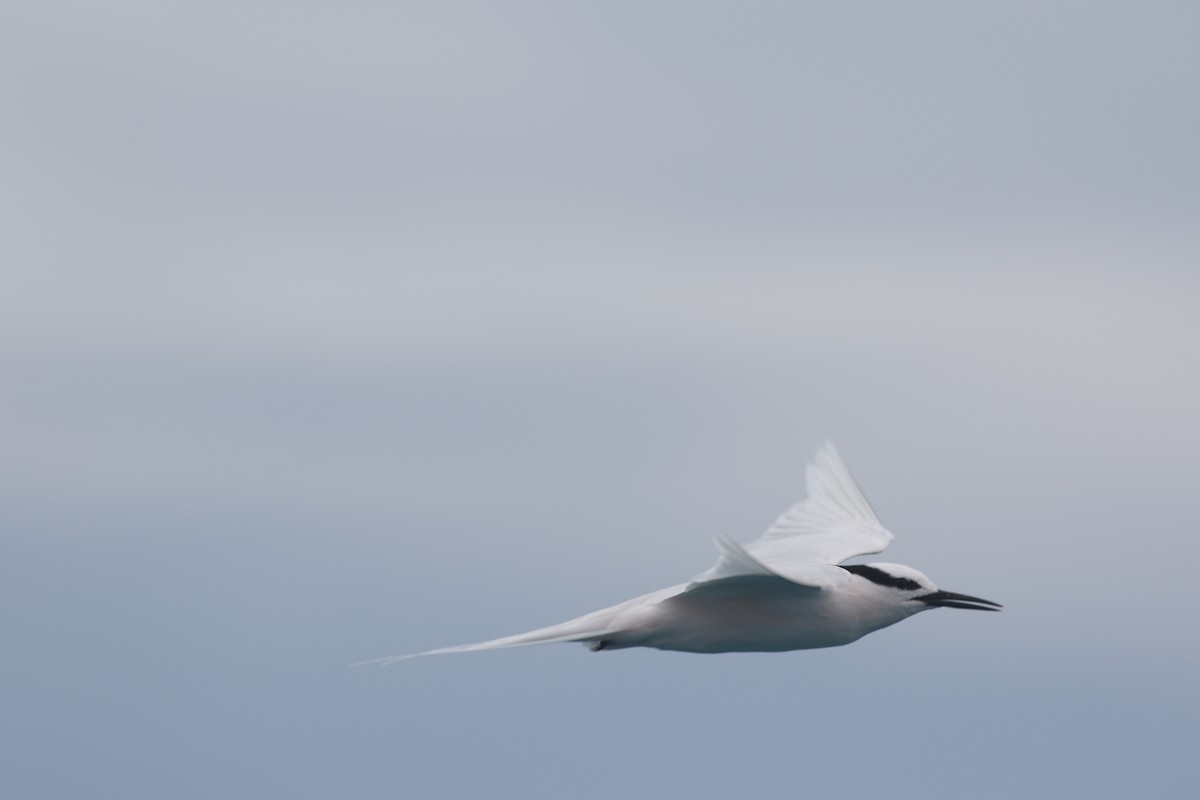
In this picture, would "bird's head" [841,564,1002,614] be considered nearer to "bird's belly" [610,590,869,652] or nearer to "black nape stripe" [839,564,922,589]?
"black nape stripe" [839,564,922,589]

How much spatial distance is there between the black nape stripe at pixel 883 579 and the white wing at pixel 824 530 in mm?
324

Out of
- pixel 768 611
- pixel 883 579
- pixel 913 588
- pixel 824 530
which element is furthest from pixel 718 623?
pixel 824 530

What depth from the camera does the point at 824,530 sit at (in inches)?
765

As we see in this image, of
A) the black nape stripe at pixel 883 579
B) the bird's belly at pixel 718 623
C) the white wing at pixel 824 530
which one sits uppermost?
the white wing at pixel 824 530

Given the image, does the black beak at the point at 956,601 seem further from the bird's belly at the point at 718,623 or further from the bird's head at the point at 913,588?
the bird's belly at the point at 718,623

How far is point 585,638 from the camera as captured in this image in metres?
16.3

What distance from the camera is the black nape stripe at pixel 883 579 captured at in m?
17.1

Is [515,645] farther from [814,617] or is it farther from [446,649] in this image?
[814,617]

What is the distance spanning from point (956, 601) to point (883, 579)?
1.01 m

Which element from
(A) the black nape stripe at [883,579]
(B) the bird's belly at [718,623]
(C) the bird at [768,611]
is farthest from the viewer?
(A) the black nape stripe at [883,579]

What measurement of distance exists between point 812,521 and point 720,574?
5897 millimetres

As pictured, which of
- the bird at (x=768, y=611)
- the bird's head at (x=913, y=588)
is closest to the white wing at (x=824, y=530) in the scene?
the bird at (x=768, y=611)

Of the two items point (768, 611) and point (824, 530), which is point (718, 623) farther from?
point (824, 530)

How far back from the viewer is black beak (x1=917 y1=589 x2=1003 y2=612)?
57.4 feet
